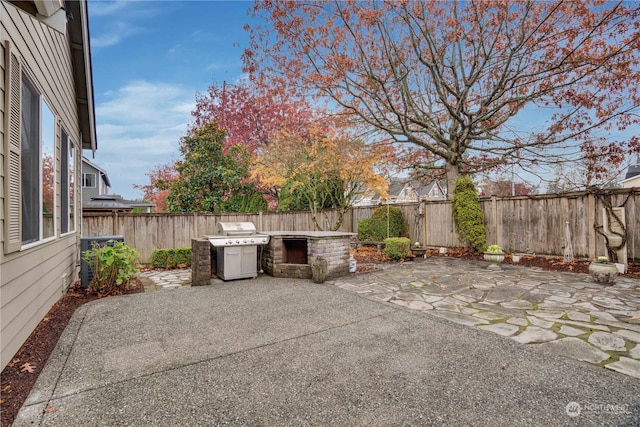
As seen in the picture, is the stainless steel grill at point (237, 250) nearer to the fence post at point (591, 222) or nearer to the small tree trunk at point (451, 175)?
the small tree trunk at point (451, 175)

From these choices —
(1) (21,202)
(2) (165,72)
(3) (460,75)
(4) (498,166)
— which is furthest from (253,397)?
(2) (165,72)

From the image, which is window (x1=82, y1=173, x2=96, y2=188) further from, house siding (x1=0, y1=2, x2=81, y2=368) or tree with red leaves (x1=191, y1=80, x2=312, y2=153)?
house siding (x1=0, y1=2, x2=81, y2=368)

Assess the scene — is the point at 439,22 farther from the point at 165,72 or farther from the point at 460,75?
the point at 165,72

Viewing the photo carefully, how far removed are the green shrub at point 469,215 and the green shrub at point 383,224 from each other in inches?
82.0

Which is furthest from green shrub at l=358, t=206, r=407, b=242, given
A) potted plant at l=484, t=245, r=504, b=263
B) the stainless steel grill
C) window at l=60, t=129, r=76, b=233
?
window at l=60, t=129, r=76, b=233

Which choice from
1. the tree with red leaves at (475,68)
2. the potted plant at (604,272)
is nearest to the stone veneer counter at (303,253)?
the potted plant at (604,272)

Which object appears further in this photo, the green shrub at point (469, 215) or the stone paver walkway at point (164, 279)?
the green shrub at point (469, 215)

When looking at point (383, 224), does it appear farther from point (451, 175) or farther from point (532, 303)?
point (532, 303)

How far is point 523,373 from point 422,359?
748mm

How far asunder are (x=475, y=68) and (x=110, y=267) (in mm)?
9929

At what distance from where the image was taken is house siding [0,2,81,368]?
2412mm

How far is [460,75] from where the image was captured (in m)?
9.02

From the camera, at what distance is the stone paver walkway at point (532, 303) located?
2.86m

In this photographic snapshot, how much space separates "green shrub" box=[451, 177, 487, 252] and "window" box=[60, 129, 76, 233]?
8.94 meters
